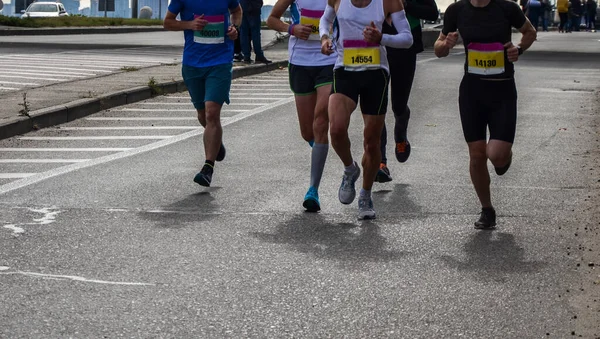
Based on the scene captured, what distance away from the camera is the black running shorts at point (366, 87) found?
845cm

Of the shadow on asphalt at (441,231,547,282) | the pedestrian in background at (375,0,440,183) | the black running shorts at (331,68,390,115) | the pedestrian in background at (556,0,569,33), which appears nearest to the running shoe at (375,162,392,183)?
the pedestrian in background at (375,0,440,183)

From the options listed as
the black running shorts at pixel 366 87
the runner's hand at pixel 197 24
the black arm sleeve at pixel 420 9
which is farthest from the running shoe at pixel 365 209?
the runner's hand at pixel 197 24

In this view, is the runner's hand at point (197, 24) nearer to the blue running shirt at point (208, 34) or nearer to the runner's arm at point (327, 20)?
the blue running shirt at point (208, 34)

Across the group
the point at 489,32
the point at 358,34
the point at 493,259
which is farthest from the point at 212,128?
the point at 493,259

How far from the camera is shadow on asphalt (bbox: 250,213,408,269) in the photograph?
A: 7.31 meters

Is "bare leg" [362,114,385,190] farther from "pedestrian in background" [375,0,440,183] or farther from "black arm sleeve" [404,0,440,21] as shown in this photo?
"black arm sleeve" [404,0,440,21]

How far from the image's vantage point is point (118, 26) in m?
49.5

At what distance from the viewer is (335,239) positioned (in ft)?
25.8

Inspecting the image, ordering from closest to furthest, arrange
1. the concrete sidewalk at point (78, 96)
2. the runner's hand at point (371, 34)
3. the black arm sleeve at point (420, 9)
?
the runner's hand at point (371, 34), the black arm sleeve at point (420, 9), the concrete sidewalk at point (78, 96)

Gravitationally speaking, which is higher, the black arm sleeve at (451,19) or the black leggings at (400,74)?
the black arm sleeve at (451,19)

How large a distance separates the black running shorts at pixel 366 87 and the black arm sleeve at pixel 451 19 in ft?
1.68

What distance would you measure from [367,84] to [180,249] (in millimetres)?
1810

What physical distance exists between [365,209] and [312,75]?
114 cm

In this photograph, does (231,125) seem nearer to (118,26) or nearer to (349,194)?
(349,194)
